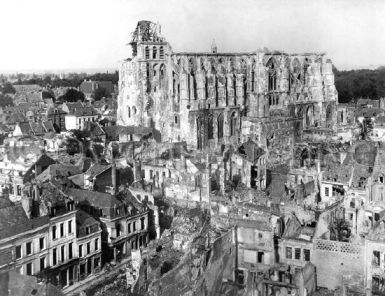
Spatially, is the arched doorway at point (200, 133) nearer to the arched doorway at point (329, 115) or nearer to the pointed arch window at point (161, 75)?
the pointed arch window at point (161, 75)

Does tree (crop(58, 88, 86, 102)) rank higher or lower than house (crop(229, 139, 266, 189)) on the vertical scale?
higher

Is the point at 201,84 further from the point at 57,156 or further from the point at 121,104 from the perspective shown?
the point at 57,156

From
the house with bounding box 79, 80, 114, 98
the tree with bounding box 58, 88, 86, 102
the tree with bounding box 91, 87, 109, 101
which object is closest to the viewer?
the tree with bounding box 58, 88, 86, 102

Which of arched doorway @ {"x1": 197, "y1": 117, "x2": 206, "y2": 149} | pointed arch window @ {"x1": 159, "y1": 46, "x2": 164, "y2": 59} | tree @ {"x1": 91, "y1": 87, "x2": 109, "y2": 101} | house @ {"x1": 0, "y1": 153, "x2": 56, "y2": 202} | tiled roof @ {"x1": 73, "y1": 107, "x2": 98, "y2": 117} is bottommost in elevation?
house @ {"x1": 0, "y1": 153, "x2": 56, "y2": 202}

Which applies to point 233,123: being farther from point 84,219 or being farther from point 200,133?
point 84,219

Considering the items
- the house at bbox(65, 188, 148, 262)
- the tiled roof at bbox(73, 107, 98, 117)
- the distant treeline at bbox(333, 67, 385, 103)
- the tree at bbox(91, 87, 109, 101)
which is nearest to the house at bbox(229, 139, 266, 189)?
the house at bbox(65, 188, 148, 262)

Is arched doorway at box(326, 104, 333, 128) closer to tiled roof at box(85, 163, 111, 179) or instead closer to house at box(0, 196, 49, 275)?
tiled roof at box(85, 163, 111, 179)

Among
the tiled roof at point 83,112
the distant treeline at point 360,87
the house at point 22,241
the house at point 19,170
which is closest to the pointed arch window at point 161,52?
the tiled roof at point 83,112
